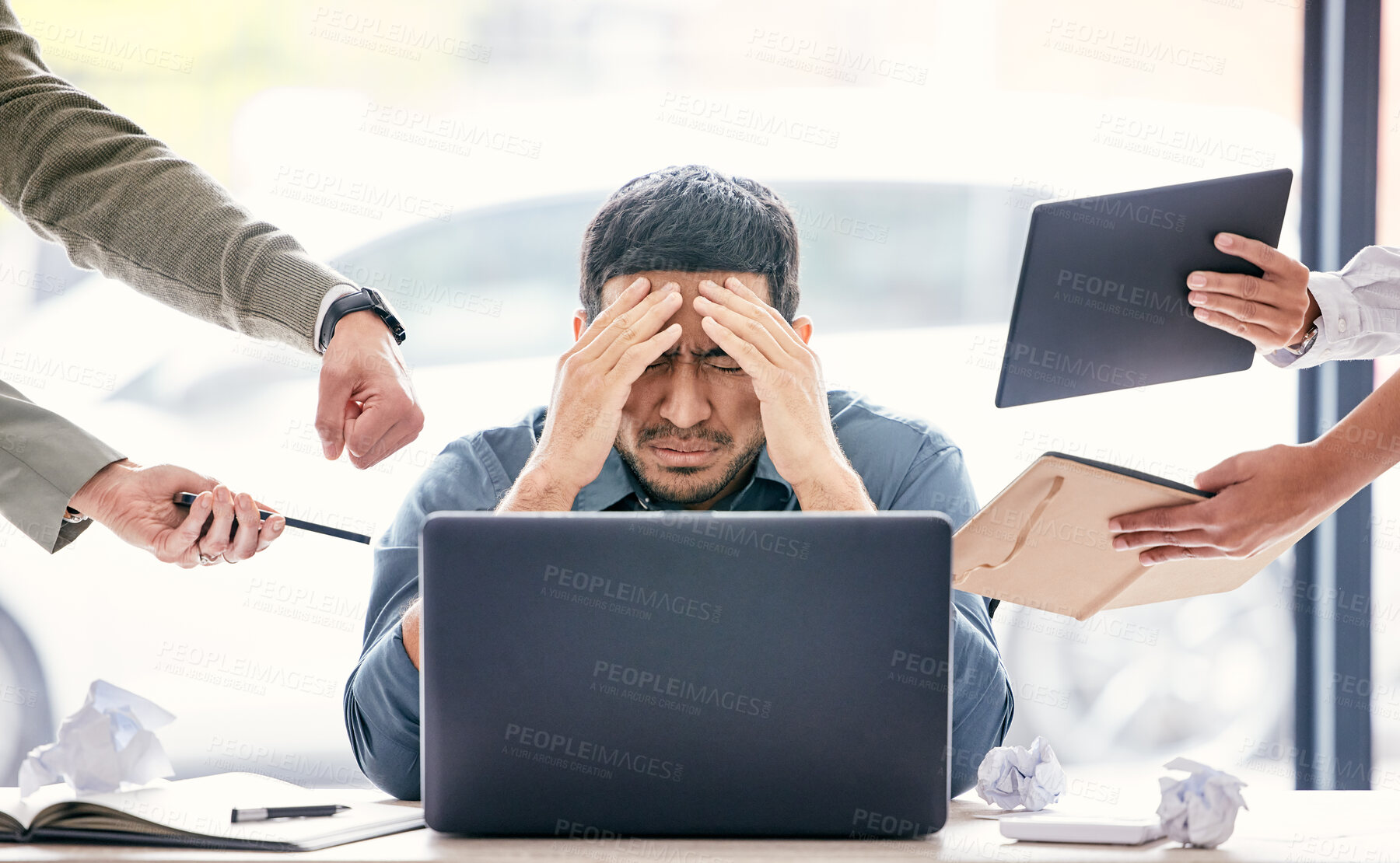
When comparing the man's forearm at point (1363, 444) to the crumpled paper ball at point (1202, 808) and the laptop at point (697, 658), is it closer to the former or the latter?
the crumpled paper ball at point (1202, 808)

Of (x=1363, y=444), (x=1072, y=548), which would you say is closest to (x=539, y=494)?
(x=1072, y=548)

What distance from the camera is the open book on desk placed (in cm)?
74

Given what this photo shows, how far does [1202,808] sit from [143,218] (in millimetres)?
1235

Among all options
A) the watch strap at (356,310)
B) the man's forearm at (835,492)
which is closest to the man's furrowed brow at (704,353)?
the man's forearm at (835,492)

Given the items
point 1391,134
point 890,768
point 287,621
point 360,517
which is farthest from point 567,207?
A: point 890,768

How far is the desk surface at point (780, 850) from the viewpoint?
712 millimetres

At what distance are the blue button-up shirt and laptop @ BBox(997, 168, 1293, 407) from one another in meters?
0.27

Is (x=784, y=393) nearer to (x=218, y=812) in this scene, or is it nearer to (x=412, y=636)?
(x=412, y=636)

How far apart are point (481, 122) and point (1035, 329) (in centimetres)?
174

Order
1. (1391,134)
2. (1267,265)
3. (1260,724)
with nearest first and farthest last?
1. (1267,265)
2. (1391,134)
3. (1260,724)

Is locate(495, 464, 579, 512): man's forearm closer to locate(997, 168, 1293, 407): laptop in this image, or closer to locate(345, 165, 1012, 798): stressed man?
locate(345, 165, 1012, 798): stressed man

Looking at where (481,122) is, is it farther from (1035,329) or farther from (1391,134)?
(1391,134)

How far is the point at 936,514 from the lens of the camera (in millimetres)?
739

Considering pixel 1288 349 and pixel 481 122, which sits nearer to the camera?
pixel 1288 349
